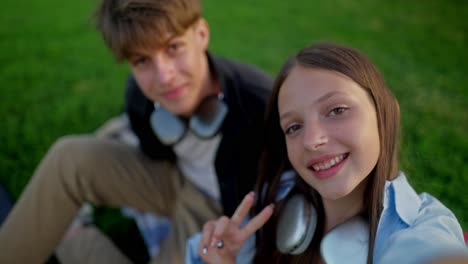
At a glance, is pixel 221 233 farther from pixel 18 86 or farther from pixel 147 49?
pixel 18 86

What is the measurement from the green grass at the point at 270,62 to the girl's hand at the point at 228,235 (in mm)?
934

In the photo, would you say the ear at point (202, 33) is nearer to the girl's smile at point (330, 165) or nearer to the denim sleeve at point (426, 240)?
the girl's smile at point (330, 165)

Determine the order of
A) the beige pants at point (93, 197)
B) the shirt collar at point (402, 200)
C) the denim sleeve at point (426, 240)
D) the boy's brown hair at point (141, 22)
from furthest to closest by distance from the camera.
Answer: the beige pants at point (93, 197)
the boy's brown hair at point (141, 22)
the shirt collar at point (402, 200)
the denim sleeve at point (426, 240)

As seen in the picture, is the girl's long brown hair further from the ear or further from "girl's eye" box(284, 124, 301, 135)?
the ear

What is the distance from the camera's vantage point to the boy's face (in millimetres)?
1882

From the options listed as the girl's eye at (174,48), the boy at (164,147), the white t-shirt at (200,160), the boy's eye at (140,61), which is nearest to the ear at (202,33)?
the boy at (164,147)

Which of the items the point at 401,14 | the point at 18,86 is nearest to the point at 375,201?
the point at 18,86

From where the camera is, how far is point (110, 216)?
261cm

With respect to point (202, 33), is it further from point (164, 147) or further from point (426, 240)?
point (426, 240)

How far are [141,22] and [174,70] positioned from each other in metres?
0.23

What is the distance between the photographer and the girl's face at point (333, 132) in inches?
52.7

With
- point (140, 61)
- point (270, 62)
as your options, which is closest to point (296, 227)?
point (140, 61)

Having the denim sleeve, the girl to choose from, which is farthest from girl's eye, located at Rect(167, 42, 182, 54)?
the denim sleeve

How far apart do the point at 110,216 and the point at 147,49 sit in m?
1.14
